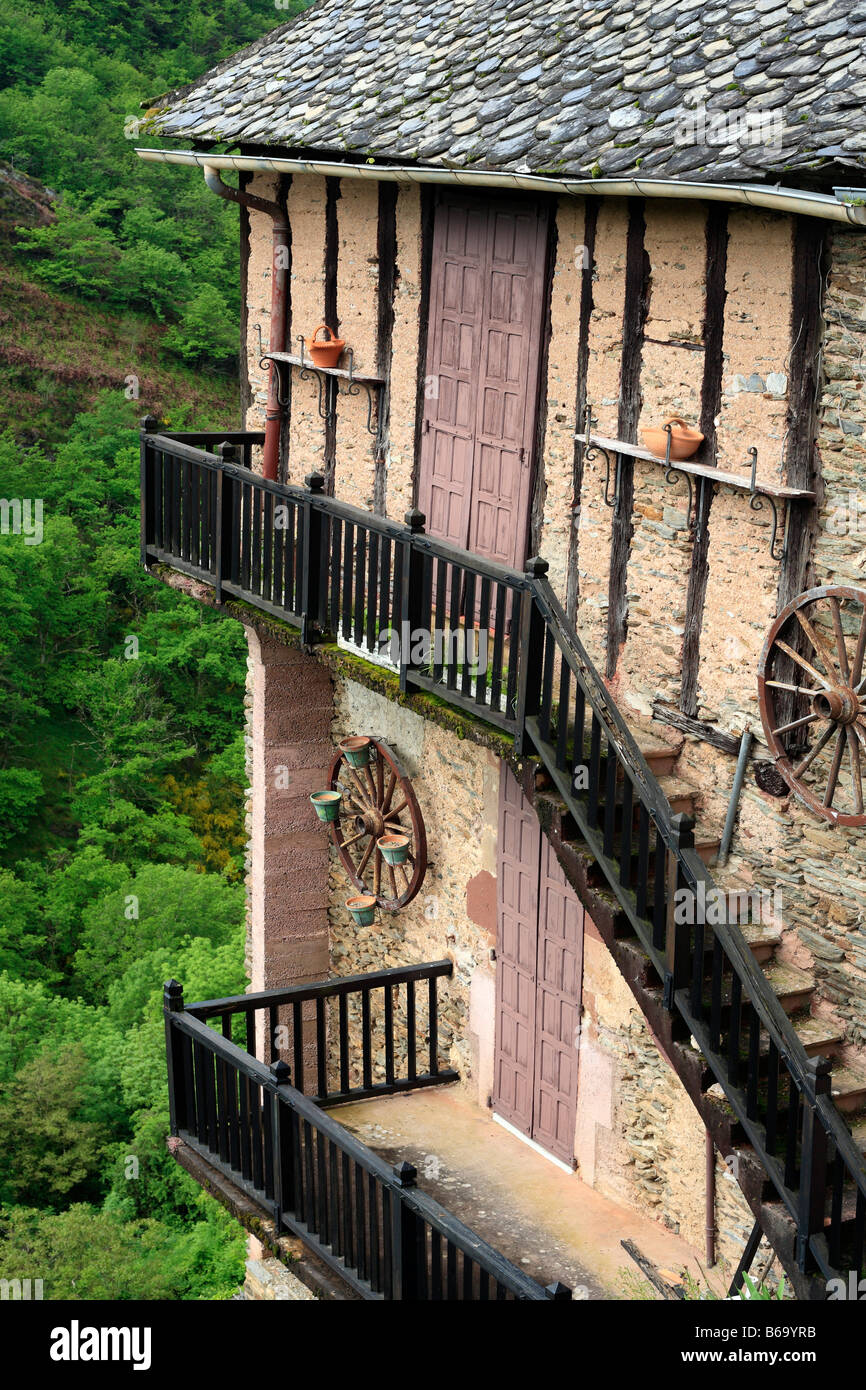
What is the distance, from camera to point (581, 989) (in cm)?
1046

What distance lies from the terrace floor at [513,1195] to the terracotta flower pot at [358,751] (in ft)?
7.74

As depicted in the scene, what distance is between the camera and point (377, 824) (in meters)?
12.5

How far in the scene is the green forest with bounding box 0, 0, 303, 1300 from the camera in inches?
976

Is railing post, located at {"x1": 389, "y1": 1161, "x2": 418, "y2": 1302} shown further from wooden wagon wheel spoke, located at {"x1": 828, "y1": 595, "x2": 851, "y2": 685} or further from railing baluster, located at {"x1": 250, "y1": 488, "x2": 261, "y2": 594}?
railing baluster, located at {"x1": 250, "y1": 488, "x2": 261, "y2": 594}

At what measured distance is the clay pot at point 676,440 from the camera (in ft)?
28.8

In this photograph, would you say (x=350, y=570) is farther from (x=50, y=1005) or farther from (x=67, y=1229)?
(x=50, y=1005)

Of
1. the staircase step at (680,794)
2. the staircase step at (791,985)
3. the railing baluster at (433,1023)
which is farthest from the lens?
the railing baluster at (433,1023)

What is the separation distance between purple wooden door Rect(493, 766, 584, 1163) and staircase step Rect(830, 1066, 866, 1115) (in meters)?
2.35

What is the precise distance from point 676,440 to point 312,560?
2.76 m

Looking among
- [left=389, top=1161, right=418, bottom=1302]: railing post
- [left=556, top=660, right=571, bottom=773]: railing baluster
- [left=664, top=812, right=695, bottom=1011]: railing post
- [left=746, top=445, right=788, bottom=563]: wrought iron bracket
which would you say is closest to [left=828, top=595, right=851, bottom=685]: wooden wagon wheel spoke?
[left=746, top=445, right=788, bottom=563]: wrought iron bracket

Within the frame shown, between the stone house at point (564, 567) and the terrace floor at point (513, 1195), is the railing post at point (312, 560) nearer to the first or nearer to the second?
the stone house at point (564, 567)

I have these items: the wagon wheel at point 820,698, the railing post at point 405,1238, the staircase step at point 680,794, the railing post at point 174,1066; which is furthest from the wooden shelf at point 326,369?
the railing post at point 405,1238

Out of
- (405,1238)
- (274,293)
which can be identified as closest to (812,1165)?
(405,1238)
